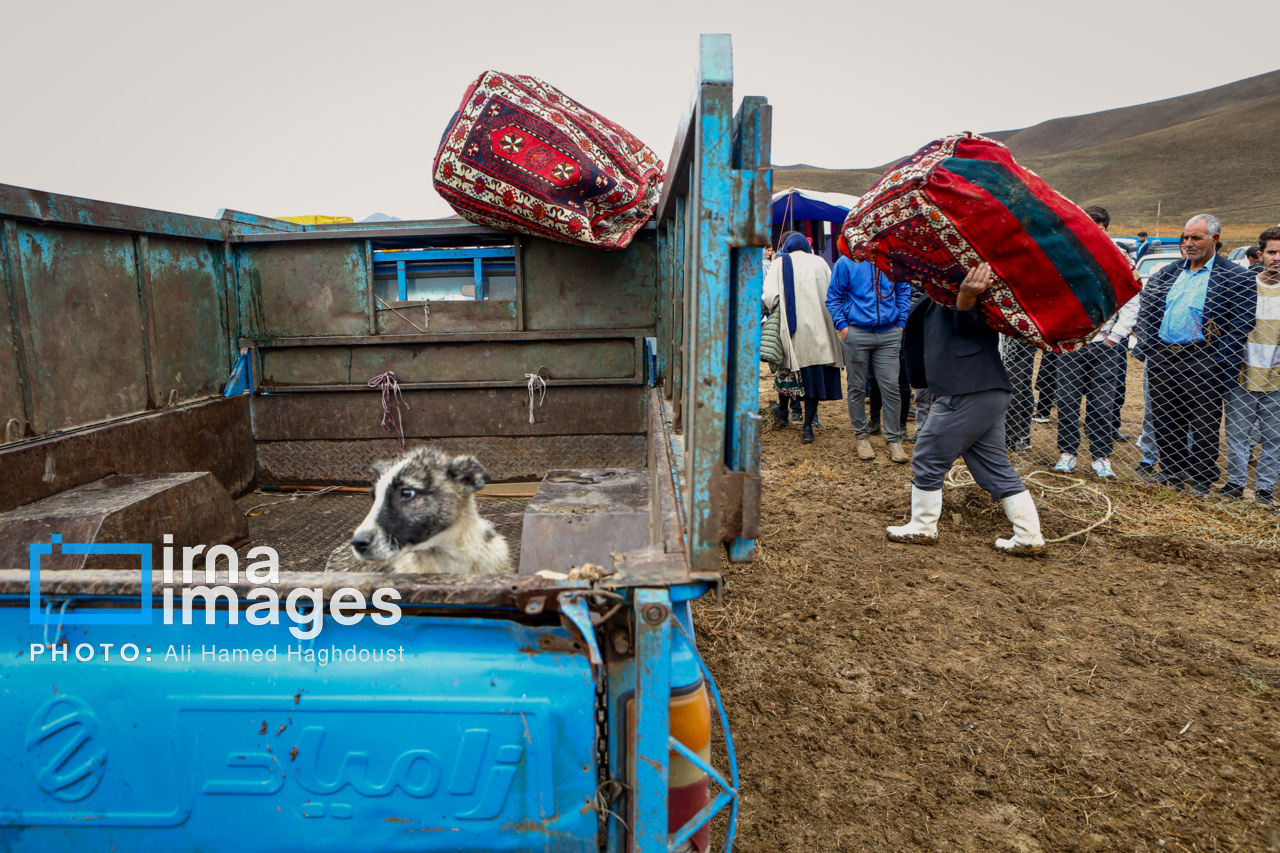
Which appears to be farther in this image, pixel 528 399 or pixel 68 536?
pixel 528 399

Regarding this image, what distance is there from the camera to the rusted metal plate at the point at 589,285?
4.10 meters

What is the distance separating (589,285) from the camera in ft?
13.6

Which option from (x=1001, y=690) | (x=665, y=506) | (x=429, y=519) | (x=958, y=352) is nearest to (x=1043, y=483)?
(x=958, y=352)

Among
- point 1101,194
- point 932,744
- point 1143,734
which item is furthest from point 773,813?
point 1101,194

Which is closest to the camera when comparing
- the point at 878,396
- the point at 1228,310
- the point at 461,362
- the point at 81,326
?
the point at 81,326

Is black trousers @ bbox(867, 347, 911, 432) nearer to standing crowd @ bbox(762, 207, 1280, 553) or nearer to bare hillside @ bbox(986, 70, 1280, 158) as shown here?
standing crowd @ bbox(762, 207, 1280, 553)

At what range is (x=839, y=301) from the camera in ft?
25.7

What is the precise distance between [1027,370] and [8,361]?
827cm

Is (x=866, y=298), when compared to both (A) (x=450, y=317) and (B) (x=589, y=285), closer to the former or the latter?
(B) (x=589, y=285)

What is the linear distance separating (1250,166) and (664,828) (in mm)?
83897

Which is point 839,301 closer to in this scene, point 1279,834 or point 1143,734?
point 1143,734

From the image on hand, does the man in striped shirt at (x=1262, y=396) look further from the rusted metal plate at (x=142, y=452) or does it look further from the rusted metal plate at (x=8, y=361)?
the rusted metal plate at (x=8, y=361)

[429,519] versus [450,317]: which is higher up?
[450,317]

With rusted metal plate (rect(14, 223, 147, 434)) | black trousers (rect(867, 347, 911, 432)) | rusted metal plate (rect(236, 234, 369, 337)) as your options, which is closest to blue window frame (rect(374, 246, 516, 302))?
rusted metal plate (rect(236, 234, 369, 337))
